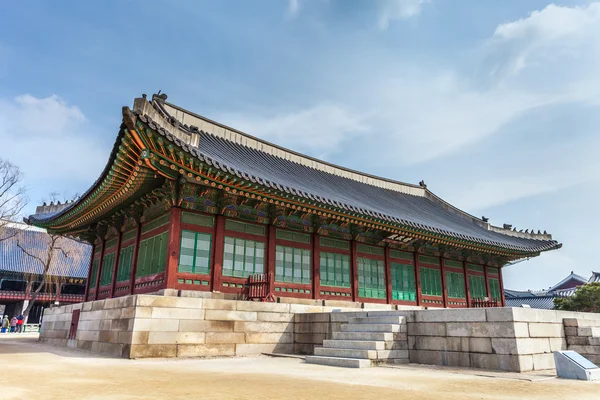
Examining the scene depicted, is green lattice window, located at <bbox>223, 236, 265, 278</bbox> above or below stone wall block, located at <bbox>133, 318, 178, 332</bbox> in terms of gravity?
above

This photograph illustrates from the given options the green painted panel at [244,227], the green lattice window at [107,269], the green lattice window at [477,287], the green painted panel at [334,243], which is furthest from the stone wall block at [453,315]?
the green lattice window at [477,287]

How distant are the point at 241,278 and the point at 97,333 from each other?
4721mm

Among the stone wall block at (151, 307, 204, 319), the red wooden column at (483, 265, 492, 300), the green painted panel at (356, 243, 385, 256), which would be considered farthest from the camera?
the red wooden column at (483, 265, 492, 300)

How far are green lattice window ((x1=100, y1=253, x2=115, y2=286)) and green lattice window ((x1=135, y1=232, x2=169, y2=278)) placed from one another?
127 inches

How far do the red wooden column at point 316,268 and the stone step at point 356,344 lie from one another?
503cm

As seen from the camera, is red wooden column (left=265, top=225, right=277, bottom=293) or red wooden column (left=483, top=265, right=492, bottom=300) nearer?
red wooden column (left=265, top=225, right=277, bottom=293)

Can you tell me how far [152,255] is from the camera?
47.4 ft

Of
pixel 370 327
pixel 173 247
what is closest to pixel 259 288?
pixel 173 247

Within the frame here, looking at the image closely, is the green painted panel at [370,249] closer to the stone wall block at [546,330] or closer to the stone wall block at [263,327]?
the stone wall block at [263,327]

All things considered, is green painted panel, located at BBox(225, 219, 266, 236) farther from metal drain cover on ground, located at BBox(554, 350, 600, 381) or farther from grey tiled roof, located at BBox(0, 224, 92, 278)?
grey tiled roof, located at BBox(0, 224, 92, 278)

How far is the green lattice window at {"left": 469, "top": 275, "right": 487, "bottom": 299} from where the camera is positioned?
22.6 meters

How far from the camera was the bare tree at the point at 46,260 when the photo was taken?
4028 cm

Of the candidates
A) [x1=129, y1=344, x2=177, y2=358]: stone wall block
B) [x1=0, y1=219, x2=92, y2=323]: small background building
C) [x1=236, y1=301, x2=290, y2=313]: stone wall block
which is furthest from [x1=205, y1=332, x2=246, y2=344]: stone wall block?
[x1=0, y1=219, x2=92, y2=323]: small background building

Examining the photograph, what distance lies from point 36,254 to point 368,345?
44.2m
